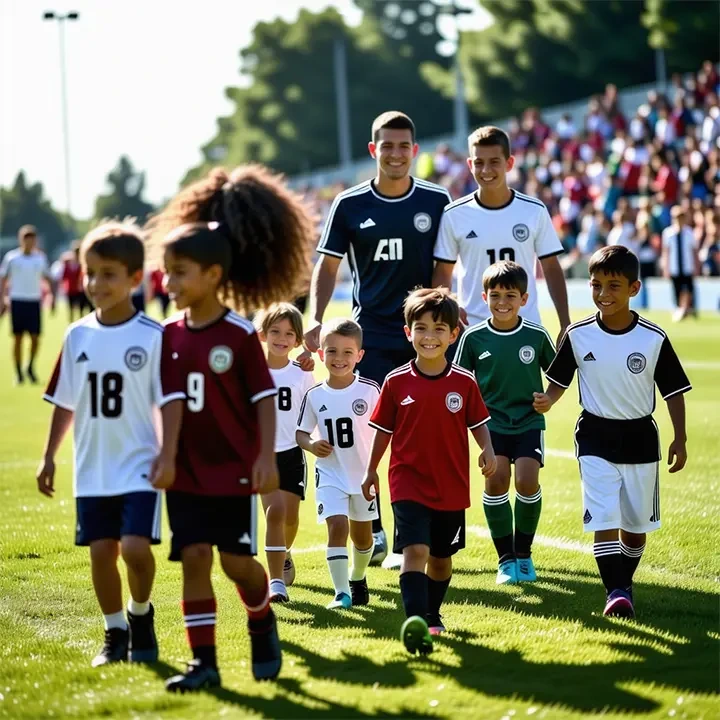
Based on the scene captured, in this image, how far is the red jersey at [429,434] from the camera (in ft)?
20.9

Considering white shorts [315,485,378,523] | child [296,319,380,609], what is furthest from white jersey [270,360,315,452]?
white shorts [315,485,378,523]

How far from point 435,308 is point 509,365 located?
50.2 inches

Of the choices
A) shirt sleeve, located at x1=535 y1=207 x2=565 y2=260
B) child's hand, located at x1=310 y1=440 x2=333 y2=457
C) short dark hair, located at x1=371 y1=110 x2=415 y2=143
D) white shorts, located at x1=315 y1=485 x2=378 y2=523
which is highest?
short dark hair, located at x1=371 y1=110 x2=415 y2=143

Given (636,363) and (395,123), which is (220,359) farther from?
(395,123)

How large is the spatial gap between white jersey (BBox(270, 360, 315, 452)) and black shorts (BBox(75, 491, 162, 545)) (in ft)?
6.46

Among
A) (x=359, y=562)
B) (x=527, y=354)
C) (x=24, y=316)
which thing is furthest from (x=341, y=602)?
(x=24, y=316)

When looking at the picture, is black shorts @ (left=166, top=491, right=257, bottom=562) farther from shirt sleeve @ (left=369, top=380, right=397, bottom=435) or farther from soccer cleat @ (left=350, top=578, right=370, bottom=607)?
soccer cleat @ (left=350, top=578, right=370, bottom=607)

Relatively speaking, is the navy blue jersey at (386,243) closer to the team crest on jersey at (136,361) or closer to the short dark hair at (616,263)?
the short dark hair at (616,263)

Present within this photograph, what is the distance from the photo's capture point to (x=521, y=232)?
8.18 meters

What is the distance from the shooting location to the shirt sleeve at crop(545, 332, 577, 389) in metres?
7.03

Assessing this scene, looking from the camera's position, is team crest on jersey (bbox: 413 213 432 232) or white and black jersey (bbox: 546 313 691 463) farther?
→ team crest on jersey (bbox: 413 213 432 232)

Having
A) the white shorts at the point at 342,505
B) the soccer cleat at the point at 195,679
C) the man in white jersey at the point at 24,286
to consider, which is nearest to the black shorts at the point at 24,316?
the man in white jersey at the point at 24,286

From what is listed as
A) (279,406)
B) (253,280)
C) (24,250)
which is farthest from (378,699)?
(24,250)

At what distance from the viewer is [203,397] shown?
5.59 meters
